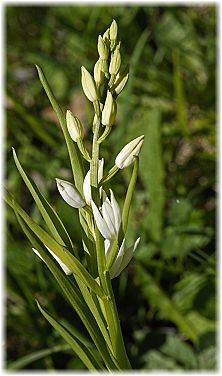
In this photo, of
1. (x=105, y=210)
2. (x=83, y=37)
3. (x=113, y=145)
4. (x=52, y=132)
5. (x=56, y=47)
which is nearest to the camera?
(x=105, y=210)

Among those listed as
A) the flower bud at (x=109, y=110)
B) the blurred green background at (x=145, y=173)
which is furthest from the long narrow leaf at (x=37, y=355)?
the flower bud at (x=109, y=110)

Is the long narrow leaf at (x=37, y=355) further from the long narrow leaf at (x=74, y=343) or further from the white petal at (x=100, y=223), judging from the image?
the white petal at (x=100, y=223)

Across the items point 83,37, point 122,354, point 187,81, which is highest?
point 83,37

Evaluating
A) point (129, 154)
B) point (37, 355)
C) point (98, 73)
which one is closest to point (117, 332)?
point (129, 154)

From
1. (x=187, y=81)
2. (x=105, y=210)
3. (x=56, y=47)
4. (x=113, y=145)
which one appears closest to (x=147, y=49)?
(x=187, y=81)

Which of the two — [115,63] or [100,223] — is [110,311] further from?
[115,63]

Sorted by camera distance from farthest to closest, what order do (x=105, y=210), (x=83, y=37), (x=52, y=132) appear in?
(x=83, y=37)
(x=52, y=132)
(x=105, y=210)

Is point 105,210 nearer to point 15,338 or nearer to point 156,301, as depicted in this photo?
point 156,301

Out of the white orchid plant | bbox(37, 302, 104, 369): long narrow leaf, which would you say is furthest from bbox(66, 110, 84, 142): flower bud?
bbox(37, 302, 104, 369): long narrow leaf
